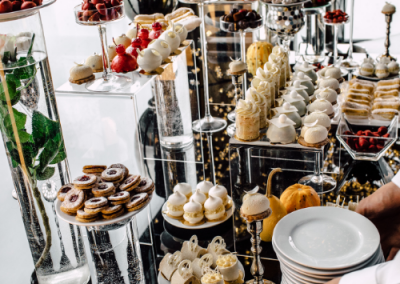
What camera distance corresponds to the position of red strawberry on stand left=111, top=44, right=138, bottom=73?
1.76m

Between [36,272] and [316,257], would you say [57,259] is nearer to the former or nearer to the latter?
[36,272]

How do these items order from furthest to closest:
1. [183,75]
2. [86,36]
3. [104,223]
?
[86,36] → [183,75] → [104,223]

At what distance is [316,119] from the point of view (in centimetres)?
150

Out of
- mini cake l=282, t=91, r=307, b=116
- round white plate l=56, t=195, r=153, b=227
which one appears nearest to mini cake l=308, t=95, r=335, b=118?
mini cake l=282, t=91, r=307, b=116

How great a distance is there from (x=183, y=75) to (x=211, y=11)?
0.79 m

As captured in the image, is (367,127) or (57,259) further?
(367,127)

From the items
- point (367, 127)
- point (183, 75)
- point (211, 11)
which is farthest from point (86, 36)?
point (367, 127)

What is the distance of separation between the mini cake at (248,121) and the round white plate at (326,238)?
1.12 feet

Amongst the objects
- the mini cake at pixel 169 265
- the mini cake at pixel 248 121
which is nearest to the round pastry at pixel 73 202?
the mini cake at pixel 169 265

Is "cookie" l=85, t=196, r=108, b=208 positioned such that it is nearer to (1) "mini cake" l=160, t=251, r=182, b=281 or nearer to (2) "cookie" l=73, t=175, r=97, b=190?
(2) "cookie" l=73, t=175, r=97, b=190

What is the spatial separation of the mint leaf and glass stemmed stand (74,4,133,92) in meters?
0.41

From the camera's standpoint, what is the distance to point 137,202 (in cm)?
131

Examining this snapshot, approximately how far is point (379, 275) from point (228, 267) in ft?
1.47

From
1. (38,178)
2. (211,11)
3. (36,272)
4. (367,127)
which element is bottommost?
(36,272)
